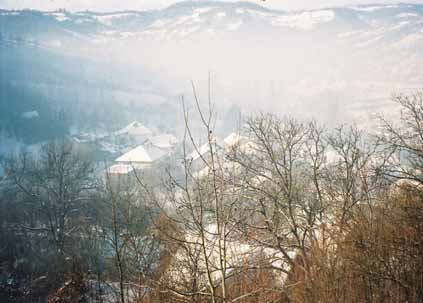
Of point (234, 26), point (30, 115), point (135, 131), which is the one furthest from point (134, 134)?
point (234, 26)

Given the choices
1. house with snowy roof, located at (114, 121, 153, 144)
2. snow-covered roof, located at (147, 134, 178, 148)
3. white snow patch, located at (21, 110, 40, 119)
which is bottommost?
house with snowy roof, located at (114, 121, 153, 144)

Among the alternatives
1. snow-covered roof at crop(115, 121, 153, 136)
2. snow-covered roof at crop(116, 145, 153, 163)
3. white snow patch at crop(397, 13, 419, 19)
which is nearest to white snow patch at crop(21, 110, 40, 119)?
snow-covered roof at crop(115, 121, 153, 136)

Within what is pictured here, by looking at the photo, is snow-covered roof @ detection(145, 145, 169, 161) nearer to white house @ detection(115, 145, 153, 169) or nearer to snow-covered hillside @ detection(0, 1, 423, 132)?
white house @ detection(115, 145, 153, 169)

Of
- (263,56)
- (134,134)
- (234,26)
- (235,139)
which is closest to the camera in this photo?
(235,139)

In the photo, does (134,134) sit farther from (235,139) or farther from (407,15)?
(407,15)

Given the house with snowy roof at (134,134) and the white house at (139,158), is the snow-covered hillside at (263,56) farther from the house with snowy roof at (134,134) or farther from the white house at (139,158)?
the white house at (139,158)

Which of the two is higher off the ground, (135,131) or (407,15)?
(407,15)

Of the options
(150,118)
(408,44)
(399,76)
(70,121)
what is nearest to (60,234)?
(70,121)

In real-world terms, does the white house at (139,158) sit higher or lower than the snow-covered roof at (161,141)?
higher

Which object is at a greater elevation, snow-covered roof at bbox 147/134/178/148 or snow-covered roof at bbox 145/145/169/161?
snow-covered roof at bbox 145/145/169/161

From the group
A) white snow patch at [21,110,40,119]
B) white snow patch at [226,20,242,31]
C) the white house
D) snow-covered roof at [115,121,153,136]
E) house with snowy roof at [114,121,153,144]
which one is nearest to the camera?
the white house

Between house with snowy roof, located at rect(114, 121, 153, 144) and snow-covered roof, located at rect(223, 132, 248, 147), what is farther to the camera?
house with snowy roof, located at rect(114, 121, 153, 144)

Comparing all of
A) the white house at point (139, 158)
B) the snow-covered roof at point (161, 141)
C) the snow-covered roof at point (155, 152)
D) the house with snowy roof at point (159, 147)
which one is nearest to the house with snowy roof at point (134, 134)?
the snow-covered roof at point (161, 141)

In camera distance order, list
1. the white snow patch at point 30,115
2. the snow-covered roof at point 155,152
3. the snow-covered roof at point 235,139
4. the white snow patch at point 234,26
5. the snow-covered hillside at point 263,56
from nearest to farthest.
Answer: the snow-covered roof at point 235,139 → the snow-covered roof at point 155,152 → the white snow patch at point 30,115 → the snow-covered hillside at point 263,56 → the white snow patch at point 234,26
